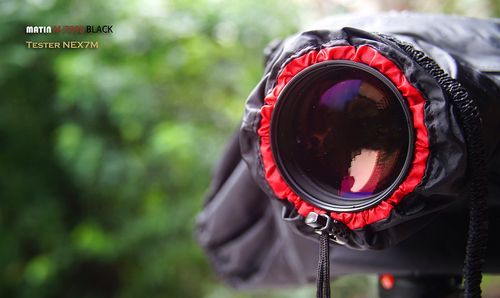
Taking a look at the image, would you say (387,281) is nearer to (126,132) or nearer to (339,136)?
(339,136)

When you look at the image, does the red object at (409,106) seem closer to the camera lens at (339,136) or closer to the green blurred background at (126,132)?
the camera lens at (339,136)

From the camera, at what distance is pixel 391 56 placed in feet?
1.68

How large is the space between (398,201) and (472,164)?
0.07 metres

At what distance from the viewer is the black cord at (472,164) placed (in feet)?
1.63

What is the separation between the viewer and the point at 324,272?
0.56 metres

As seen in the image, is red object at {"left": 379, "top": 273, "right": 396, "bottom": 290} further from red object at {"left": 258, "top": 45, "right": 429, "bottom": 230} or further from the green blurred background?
the green blurred background

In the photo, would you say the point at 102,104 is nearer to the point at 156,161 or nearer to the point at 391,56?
the point at 156,161

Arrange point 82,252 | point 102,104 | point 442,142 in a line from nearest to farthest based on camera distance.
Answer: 1. point 442,142
2. point 102,104
3. point 82,252

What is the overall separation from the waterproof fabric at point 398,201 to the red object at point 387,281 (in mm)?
51

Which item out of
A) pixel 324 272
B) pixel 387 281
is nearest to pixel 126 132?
pixel 387 281

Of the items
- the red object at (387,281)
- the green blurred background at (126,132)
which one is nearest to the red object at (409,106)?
the red object at (387,281)

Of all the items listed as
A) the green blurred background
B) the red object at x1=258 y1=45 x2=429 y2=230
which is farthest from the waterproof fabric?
the green blurred background

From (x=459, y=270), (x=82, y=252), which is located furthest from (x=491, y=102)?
(x=82, y=252)

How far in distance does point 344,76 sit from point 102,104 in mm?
1353
